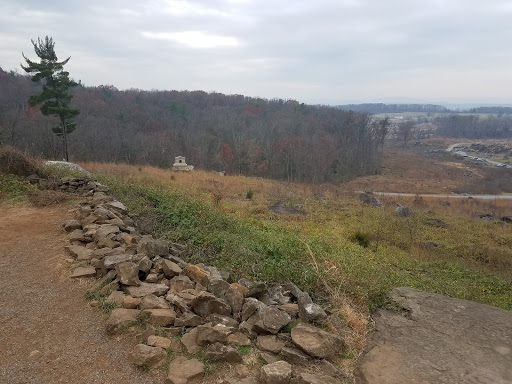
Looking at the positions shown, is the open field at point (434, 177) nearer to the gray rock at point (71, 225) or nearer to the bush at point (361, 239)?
the bush at point (361, 239)

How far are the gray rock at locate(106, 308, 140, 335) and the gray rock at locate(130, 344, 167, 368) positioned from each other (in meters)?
0.41

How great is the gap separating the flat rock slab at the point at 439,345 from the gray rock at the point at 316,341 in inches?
11.3

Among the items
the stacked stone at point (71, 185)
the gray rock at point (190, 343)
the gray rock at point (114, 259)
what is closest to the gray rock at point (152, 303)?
the gray rock at point (190, 343)

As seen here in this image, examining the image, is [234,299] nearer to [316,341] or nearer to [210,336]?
[210,336]

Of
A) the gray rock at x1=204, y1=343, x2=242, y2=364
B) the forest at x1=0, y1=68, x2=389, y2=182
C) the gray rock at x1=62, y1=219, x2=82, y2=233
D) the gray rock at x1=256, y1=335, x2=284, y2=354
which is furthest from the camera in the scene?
the forest at x1=0, y1=68, x2=389, y2=182

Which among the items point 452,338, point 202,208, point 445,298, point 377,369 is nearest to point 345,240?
point 202,208

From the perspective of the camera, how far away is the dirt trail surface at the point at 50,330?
271cm

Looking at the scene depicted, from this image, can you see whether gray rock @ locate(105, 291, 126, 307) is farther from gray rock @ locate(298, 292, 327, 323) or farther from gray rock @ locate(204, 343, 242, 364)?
gray rock @ locate(298, 292, 327, 323)

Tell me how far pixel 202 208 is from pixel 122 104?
5214 centimetres

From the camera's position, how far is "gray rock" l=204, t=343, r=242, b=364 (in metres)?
2.88

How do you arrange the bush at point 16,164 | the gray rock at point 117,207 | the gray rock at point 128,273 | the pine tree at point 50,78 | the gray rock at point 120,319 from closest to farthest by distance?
the gray rock at point 120,319 → the gray rock at point 128,273 → the gray rock at point 117,207 → the bush at point 16,164 → the pine tree at point 50,78

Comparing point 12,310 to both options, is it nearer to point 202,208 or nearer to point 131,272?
point 131,272

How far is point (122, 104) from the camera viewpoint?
53.8m

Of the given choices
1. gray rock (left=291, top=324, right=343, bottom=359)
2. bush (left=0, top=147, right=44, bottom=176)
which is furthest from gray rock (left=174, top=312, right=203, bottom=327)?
bush (left=0, top=147, right=44, bottom=176)
